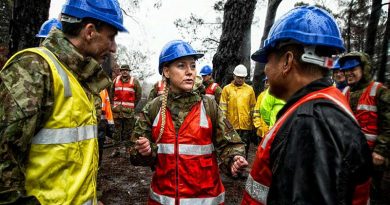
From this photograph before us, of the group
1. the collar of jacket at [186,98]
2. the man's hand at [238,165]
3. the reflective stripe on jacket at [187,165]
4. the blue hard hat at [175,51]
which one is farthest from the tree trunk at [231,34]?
the man's hand at [238,165]

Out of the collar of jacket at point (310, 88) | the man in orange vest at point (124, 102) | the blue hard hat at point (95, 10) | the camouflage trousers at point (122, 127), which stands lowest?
the camouflage trousers at point (122, 127)

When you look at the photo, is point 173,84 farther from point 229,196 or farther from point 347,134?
point 229,196

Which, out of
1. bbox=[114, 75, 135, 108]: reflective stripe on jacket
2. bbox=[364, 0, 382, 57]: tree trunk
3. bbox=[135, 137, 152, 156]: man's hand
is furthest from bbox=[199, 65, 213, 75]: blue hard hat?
bbox=[135, 137, 152, 156]: man's hand

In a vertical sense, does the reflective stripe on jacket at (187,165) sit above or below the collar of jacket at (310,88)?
below

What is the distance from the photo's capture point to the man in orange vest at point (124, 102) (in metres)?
8.73

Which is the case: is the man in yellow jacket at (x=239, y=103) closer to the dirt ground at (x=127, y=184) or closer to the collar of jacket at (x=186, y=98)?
the dirt ground at (x=127, y=184)

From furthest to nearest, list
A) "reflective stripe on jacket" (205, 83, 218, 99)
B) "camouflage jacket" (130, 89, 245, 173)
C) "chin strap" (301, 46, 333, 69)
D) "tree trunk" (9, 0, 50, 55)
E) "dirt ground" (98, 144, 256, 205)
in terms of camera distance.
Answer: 1. "reflective stripe on jacket" (205, 83, 218, 99)
2. "dirt ground" (98, 144, 256, 205)
3. "tree trunk" (9, 0, 50, 55)
4. "camouflage jacket" (130, 89, 245, 173)
5. "chin strap" (301, 46, 333, 69)

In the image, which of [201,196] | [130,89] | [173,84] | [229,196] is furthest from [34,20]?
[130,89]

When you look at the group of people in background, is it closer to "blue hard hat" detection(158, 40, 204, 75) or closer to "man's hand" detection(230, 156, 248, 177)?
"man's hand" detection(230, 156, 248, 177)

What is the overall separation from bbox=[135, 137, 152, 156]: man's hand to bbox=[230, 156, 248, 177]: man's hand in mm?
674

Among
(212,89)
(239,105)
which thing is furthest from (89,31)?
(212,89)

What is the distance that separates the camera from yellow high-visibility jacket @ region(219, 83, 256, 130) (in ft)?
24.1

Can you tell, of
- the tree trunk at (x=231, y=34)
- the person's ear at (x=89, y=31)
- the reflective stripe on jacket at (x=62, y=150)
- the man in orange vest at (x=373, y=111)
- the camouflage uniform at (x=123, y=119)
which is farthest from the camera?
the camouflage uniform at (x=123, y=119)

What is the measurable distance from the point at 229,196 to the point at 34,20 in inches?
160
